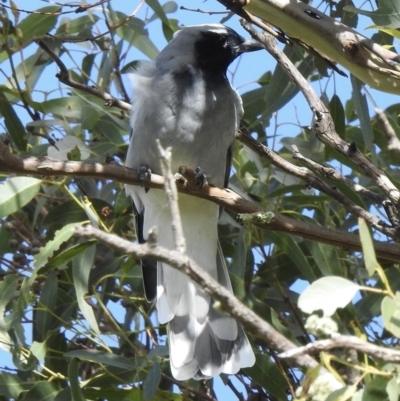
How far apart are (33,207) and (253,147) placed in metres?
1.06

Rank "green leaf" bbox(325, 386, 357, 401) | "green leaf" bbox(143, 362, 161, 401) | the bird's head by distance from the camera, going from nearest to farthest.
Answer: "green leaf" bbox(325, 386, 357, 401), "green leaf" bbox(143, 362, 161, 401), the bird's head

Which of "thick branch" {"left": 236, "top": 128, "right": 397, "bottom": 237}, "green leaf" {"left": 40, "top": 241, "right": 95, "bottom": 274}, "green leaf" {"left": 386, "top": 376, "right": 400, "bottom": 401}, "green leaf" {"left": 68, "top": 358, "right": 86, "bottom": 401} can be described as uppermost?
"green leaf" {"left": 386, "top": 376, "right": 400, "bottom": 401}

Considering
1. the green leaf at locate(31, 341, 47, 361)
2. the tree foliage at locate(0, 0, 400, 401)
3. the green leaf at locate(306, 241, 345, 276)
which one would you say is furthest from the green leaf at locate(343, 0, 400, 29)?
the green leaf at locate(31, 341, 47, 361)

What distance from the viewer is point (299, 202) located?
2.69 meters

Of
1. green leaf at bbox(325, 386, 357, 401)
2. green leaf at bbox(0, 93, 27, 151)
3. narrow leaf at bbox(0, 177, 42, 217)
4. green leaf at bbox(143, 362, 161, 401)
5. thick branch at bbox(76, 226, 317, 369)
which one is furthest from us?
green leaf at bbox(0, 93, 27, 151)

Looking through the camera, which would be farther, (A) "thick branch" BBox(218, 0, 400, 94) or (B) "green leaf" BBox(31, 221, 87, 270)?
(B) "green leaf" BBox(31, 221, 87, 270)

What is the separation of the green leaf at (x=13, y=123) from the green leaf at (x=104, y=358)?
31.7 inches

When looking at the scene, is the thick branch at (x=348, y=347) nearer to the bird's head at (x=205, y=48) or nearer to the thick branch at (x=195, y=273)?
the thick branch at (x=195, y=273)

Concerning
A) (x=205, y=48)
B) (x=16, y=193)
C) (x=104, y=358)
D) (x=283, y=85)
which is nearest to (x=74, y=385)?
(x=104, y=358)

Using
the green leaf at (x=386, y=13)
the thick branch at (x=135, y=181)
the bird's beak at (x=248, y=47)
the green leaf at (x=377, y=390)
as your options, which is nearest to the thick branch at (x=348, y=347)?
the green leaf at (x=377, y=390)

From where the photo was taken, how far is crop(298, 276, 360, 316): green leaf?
1245mm

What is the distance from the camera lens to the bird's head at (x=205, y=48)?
309cm

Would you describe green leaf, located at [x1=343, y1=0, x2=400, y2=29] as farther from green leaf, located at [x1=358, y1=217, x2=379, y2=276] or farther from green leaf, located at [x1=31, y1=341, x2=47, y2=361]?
green leaf, located at [x1=31, y1=341, x2=47, y2=361]

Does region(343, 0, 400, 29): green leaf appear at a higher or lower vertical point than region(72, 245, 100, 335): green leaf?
higher
